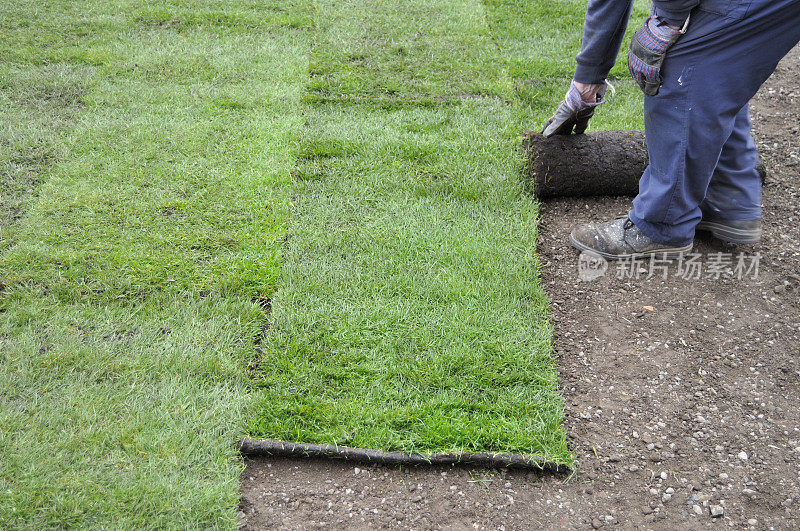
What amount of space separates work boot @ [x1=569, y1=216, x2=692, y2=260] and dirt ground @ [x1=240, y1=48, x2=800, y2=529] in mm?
84

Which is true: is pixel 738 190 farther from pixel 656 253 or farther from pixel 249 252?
pixel 249 252

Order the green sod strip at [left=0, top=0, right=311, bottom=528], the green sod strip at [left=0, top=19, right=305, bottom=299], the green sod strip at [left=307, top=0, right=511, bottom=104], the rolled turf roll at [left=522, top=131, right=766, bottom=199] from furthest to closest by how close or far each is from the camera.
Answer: the green sod strip at [left=307, top=0, right=511, bottom=104] → the rolled turf roll at [left=522, top=131, right=766, bottom=199] → the green sod strip at [left=0, top=19, right=305, bottom=299] → the green sod strip at [left=0, top=0, right=311, bottom=528]

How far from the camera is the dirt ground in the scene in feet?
7.22

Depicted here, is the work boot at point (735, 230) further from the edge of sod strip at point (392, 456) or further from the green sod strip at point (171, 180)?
the green sod strip at point (171, 180)

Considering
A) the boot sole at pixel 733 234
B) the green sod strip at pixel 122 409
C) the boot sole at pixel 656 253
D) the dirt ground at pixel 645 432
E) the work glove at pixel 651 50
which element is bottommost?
the dirt ground at pixel 645 432

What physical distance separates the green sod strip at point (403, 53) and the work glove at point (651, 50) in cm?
176

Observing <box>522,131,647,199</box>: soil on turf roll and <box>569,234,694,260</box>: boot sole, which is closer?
<box>569,234,694,260</box>: boot sole

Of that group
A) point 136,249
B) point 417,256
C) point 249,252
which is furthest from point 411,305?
point 136,249

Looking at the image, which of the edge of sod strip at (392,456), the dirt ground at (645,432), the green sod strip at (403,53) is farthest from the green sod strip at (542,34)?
the edge of sod strip at (392,456)

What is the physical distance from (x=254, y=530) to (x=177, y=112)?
3.16 meters

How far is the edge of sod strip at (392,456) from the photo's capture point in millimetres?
2340

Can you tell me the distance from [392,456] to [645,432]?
1051 mm

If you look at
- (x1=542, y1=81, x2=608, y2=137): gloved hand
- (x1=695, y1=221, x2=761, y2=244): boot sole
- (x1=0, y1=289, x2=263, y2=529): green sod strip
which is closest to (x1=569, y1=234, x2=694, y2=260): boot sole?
(x1=695, y1=221, x2=761, y2=244): boot sole

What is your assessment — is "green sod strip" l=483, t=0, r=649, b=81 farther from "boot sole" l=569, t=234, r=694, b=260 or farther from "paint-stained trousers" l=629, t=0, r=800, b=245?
"boot sole" l=569, t=234, r=694, b=260
